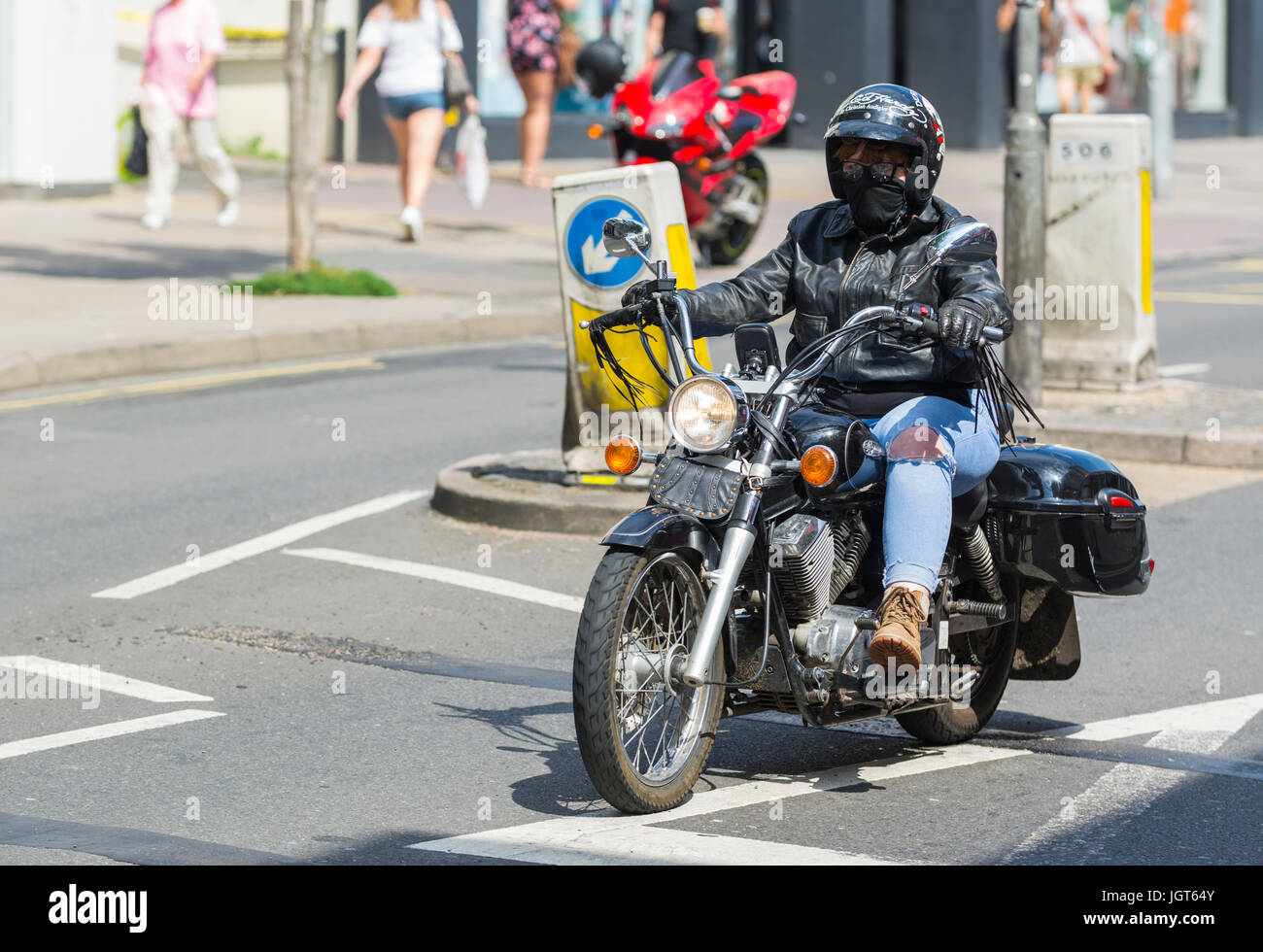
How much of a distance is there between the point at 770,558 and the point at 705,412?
1.30 ft

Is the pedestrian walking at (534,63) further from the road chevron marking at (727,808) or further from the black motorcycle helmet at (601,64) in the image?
the road chevron marking at (727,808)

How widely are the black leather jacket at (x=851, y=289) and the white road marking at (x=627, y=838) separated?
1.03m

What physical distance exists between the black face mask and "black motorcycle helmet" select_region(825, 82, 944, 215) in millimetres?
27

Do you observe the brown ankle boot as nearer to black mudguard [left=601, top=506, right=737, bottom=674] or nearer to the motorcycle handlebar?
black mudguard [left=601, top=506, right=737, bottom=674]

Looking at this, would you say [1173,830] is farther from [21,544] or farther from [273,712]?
[21,544]

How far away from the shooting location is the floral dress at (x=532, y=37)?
23.0 meters

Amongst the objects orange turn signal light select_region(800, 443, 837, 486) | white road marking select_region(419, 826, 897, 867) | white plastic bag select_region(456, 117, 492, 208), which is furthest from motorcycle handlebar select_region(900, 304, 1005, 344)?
white plastic bag select_region(456, 117, 492, 208)

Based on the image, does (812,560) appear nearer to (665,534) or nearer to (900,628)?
(900,628)

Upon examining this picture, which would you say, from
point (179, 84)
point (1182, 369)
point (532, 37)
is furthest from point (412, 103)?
point (1182, 369)

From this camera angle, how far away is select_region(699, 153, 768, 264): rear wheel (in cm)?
A: 1638

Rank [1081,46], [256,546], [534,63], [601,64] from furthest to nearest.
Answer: [1081,46]
[534,63]
[601,64]
[256,546]

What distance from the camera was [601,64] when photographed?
16.3 meters
